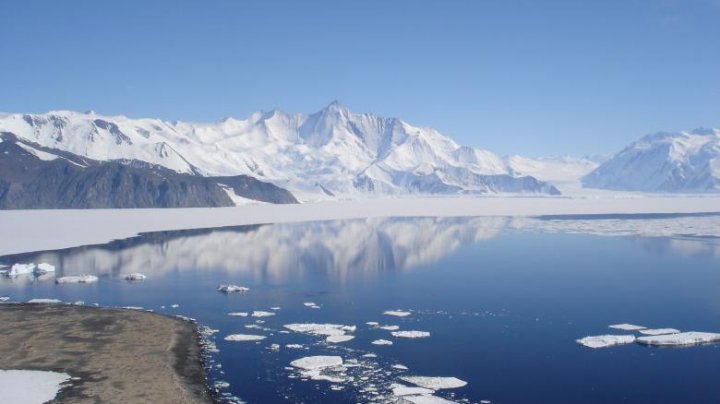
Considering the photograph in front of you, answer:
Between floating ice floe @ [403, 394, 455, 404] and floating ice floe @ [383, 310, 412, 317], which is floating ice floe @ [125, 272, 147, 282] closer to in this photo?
floating ice floe @ [383, 310, 412, 317]

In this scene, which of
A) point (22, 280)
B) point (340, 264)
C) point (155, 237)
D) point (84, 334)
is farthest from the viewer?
point (155, 237)

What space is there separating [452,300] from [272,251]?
32666mm

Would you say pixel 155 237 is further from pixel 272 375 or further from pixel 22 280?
pixel 272 375

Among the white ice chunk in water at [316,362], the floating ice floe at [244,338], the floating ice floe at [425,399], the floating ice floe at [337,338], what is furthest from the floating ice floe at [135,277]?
the floating ice floe at [425,399]

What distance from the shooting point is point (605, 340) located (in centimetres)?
3091

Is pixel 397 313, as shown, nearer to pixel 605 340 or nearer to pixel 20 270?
pixel 605 340

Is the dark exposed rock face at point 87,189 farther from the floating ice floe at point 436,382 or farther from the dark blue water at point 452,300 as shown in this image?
the floating ice floe at point 436,382

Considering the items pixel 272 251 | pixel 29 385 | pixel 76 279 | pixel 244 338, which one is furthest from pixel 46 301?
pixel 272 251

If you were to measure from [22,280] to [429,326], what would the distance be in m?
33.4

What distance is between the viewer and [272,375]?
26344 millimetres

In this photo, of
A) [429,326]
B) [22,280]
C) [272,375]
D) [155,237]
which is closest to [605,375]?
[429,326]

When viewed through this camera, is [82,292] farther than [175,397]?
Yes

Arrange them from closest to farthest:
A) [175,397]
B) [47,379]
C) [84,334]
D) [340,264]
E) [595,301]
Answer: [175,397], [47,379], [84,334], [595,301], [340,264]

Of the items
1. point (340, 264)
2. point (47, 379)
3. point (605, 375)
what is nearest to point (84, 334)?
point (47, 379)
